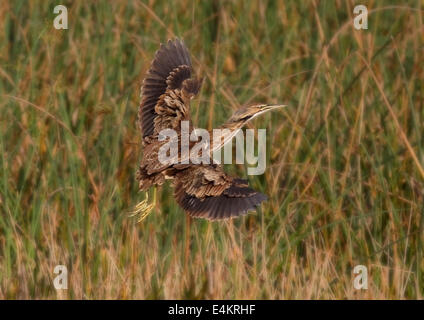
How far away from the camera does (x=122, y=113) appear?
16.7 feet

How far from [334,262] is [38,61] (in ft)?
6.29

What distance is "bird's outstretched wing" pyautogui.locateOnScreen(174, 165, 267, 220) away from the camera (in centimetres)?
382

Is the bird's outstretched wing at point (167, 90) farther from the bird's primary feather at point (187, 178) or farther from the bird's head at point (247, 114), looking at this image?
the bird's head at point (247, 114)

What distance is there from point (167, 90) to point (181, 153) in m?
0.48

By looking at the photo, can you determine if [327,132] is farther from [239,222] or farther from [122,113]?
[122,113]

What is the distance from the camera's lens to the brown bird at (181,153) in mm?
3842

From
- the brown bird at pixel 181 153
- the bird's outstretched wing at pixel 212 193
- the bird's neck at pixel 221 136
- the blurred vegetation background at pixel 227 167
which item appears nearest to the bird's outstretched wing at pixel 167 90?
the brown bird at pixel 181 153

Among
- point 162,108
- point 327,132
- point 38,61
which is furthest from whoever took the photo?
point 38,61

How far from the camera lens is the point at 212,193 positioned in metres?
3.86

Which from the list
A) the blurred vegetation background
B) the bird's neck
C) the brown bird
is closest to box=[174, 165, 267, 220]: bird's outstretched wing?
the brown bird

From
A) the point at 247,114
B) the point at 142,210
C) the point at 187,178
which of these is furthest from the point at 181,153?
the point at 142,210

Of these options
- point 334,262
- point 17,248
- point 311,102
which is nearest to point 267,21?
point 311,102

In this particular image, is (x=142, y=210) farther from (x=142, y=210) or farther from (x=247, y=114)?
(x=247, y=114)

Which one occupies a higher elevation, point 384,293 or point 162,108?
point 162,108
